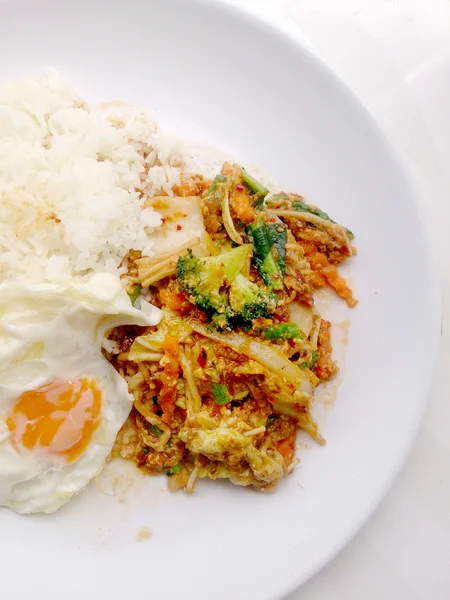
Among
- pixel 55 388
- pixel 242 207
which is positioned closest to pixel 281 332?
pixel 242 207

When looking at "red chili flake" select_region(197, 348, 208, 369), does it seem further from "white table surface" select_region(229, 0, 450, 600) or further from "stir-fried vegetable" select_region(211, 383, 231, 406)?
"white table surface" select_region(229, 0, 450, 600)

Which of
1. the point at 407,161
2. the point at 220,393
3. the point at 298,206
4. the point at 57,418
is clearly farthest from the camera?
the point at 407,161

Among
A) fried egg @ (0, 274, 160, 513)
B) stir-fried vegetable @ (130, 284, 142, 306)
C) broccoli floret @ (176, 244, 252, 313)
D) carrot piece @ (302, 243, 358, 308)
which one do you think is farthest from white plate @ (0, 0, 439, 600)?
stir-fried vegetable @ (130, 284, 142, 306)

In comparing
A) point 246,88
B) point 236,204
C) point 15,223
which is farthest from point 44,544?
point 246,88

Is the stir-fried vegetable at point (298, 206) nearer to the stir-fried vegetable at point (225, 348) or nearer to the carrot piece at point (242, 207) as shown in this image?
the stir-fried vegetable at point (225, 348)

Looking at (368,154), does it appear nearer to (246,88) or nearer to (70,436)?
(246,88)

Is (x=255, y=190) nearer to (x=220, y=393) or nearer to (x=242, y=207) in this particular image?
(x=242, y=207)

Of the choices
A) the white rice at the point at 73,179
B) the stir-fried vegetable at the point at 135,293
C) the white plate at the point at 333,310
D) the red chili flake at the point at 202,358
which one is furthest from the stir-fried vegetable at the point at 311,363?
the white rice at the point at 73,179
